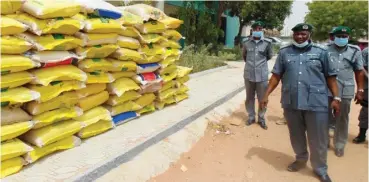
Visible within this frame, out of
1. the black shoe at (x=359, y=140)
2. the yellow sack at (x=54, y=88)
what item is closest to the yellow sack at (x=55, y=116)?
the yellow sack at (x=54, y=88)

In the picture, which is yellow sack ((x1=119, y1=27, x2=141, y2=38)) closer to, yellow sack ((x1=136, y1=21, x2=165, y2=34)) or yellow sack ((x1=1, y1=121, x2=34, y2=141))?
yellow sack ((x1=136, y1=21, x2=165, y2=34))

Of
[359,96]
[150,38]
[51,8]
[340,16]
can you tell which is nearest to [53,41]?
[51,8]

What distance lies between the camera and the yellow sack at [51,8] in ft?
10.9

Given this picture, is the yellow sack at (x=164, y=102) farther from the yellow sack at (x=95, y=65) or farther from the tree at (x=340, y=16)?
the tree at (x=340, y=16)

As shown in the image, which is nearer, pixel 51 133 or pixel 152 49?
pixel 51 133

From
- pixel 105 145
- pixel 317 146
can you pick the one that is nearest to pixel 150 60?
Answer: pixel 105 145

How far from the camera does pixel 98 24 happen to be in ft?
13.3

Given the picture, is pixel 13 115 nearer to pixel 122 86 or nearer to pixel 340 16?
pixel 122 86

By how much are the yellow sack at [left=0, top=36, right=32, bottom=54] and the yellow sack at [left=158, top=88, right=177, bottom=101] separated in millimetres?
2637

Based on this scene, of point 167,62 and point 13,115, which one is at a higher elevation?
point 167,62

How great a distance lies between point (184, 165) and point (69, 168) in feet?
4.57

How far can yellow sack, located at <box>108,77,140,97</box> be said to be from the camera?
178 inches

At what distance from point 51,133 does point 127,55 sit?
1.58 meters

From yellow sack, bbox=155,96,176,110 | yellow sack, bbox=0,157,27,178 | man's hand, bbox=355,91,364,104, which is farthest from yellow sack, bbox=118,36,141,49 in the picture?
man's hand, bbox=355,91,364,104
